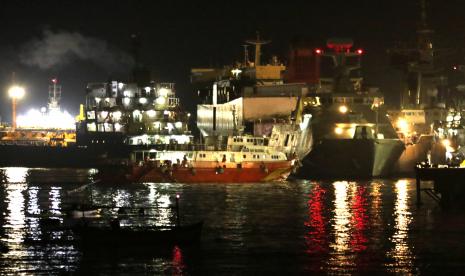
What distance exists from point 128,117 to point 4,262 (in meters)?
90.0

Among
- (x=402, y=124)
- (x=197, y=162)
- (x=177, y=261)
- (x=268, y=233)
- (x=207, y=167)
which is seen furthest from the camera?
(x=402, y=124)

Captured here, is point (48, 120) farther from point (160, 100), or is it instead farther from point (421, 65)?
point (421, 65)

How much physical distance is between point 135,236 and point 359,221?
1730 cm

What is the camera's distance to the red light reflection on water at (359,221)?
1789 inches

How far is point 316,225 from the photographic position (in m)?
53.3

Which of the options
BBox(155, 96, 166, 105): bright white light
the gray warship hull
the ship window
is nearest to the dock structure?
the gray warship hull

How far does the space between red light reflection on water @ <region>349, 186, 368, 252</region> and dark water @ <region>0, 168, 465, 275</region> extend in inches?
2.1

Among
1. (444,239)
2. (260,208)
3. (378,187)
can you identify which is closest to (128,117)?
(378,187)

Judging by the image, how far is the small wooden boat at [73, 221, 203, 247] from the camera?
42.9 meters

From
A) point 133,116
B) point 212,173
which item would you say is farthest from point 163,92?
point 212,173

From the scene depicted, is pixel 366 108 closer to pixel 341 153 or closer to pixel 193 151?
pixel 341 153

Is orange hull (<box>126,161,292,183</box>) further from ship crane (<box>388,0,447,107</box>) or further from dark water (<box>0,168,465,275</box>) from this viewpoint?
ship crane (<box>388,0,447,107</box>)

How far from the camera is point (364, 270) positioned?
3850 centimetres

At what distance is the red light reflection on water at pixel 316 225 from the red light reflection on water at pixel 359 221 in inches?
59.2
